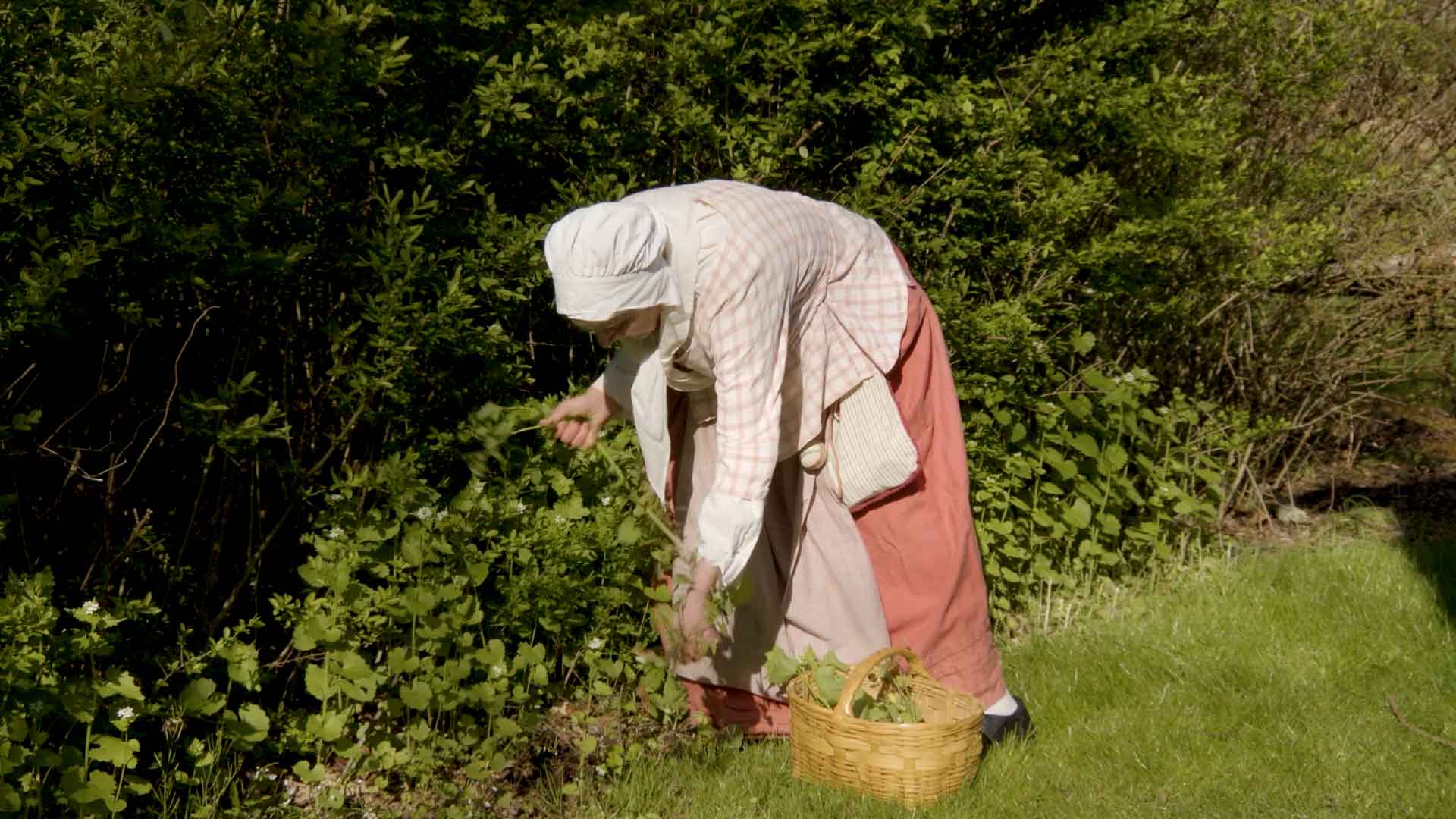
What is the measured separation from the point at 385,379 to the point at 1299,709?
250 centimetres

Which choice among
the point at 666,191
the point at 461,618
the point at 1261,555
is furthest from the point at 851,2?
the point at 1261,555

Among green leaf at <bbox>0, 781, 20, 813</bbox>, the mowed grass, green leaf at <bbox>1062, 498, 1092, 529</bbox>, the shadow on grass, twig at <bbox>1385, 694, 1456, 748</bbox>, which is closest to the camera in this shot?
green leaf at <bbox>0, 781, 20, 813</bbox>

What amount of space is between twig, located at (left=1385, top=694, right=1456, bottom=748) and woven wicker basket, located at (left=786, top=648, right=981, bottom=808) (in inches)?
49.7

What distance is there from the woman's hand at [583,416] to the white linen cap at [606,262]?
0.63 m

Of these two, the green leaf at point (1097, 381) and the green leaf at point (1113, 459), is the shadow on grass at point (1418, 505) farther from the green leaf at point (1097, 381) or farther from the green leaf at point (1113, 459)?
the green leaf at point (1097, 381)

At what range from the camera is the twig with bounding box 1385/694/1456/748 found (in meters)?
3.54

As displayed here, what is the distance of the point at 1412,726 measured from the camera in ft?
11.9

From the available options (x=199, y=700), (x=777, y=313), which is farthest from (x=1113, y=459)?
(x=199, y=700)

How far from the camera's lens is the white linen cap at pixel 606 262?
271cm

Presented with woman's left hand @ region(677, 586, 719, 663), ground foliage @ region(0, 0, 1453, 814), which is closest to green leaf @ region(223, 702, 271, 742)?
ground foliage @ region(0, 0, 1453, 814)

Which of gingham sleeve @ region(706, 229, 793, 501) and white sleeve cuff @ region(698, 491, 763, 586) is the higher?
gingham sleeve @ region(706, 229, 793, 501)

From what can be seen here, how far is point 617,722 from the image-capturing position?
11.8ft

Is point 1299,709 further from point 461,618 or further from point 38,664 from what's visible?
point 38,664

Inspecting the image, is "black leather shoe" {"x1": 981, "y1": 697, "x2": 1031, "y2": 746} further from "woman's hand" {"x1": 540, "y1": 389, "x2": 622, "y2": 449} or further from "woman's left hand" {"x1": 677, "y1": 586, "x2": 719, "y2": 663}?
"woman's hand" {"x1": 540, "y1": 389, "x2": 622, "y2": 449}
